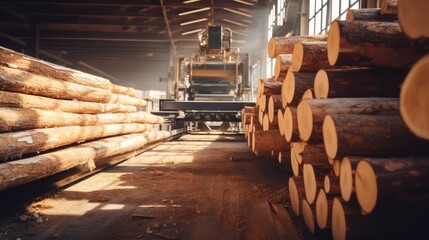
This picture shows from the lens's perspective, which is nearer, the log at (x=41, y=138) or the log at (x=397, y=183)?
the log at (x=397, y=183)

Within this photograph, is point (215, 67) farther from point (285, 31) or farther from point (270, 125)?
point (270, 125)

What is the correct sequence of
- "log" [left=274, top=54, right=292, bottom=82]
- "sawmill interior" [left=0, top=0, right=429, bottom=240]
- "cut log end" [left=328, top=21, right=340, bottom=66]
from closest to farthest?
"sawmill interior" [left=0, top=0, right=429, bottom=240]
"cut log end" [left=328, top=21, right=340, bottom=66]
"log" [left=274, top=54, right=292, bottom=82]

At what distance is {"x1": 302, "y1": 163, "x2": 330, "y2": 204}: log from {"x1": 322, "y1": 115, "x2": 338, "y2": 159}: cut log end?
0.42 m

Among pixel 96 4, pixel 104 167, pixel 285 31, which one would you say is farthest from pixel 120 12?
pixel 104 167

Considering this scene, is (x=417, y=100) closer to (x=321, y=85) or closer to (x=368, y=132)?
(x=368, y=132)

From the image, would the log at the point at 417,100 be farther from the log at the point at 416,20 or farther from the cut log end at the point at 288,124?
the cut log end at the point at 288,124

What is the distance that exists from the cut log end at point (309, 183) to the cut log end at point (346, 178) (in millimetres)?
479

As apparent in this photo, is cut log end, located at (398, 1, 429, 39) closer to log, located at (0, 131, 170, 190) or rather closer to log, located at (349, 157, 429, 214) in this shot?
log, located at (349, 157, 429, 214)

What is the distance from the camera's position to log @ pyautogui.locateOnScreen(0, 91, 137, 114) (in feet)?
10.0

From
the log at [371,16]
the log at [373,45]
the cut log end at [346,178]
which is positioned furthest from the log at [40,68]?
the log at [371,16]

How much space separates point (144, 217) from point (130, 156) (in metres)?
3.51

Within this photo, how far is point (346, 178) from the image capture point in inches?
74.9

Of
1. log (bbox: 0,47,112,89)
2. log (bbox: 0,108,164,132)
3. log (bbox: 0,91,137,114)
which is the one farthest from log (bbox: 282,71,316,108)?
log (bbox: 0,47,112,89)

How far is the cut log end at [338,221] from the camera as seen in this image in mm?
1975
